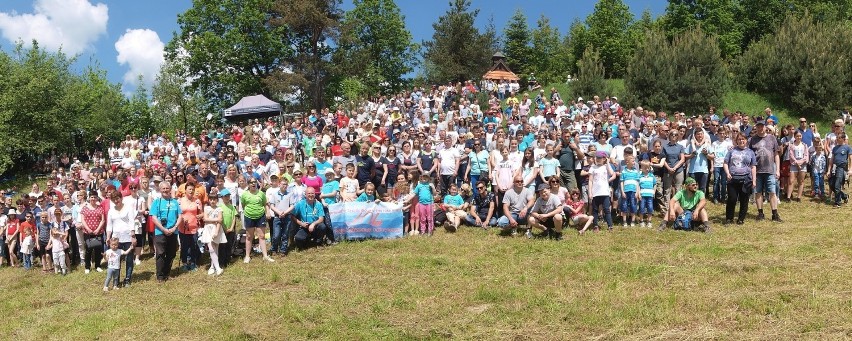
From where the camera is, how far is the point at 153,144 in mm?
24344

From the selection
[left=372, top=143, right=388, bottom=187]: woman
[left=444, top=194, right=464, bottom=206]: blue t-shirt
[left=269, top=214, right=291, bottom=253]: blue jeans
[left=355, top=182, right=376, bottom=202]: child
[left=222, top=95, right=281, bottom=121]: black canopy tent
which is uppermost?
[left=222, top=95, right=281, bottom=121]: black canopy tent

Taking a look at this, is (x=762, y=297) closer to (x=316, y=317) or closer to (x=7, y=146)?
(x=316, y=317)

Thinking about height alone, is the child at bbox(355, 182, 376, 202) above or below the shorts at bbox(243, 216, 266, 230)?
above

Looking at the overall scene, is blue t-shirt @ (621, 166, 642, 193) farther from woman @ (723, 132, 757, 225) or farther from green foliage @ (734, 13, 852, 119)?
green foliage @ (734, 13, 852, 119)

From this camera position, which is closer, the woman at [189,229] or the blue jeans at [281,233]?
the woman at [189,229]

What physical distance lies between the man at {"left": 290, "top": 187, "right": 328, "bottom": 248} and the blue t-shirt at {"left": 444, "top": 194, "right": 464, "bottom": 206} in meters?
2.61

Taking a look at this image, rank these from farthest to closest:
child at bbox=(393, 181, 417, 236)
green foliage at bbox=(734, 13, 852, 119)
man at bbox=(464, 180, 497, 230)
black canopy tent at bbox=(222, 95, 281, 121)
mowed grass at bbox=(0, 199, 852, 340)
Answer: black canopy tent at bbox=(222, 95, 281, 121), green foliage at bbox=(734, 13, 852, 119), man at bbox=(464, 180, 497, 230), child at bbox=(393, 181, 417, 236), mowed grass at bbox=(0, 199, 852, 340)

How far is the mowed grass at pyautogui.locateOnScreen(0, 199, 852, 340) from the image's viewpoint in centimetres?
625

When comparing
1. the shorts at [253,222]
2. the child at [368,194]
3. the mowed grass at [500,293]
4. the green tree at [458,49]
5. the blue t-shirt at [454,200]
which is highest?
the green tree at [458,49]

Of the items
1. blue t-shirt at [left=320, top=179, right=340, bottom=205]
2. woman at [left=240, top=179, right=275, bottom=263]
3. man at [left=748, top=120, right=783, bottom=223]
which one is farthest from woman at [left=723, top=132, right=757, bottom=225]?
woman at [left=240, top=179, right=275, bottom=263]

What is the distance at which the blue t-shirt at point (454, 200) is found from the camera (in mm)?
11780

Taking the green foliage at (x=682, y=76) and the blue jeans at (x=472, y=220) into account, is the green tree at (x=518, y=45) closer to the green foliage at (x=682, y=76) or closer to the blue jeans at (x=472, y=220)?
the green foliage at (x=682, y=76)

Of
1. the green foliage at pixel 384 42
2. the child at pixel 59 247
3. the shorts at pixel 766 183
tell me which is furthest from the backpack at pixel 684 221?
the green foliage at pixel 384 42

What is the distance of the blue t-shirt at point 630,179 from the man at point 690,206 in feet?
2.38
